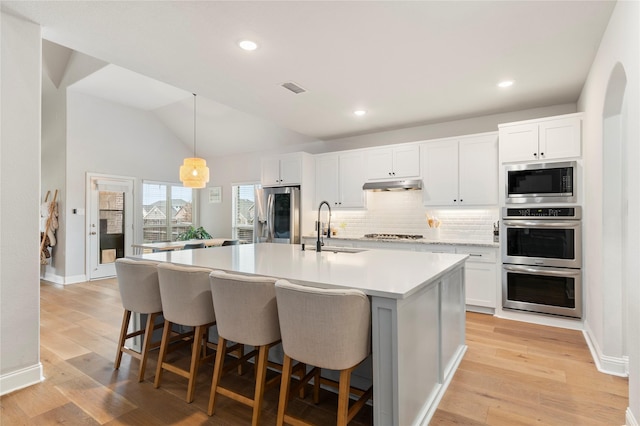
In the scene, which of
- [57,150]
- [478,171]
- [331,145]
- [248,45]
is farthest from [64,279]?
[478,171]

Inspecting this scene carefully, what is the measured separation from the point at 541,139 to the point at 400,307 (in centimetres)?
338

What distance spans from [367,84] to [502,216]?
232 cm

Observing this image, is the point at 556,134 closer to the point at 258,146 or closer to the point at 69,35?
the point at 69,35

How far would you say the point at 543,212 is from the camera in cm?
379

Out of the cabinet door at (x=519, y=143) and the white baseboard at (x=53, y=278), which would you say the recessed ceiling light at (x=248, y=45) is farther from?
the white baseboard at (x=53, y=278)

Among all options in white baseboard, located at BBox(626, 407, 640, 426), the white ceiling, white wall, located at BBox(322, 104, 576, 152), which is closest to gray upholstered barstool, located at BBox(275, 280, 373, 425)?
white baseboard, located at BBox(626, 407, 640, 426)

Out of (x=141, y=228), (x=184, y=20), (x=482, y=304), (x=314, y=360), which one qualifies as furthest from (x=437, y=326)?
(x=141, y=228)

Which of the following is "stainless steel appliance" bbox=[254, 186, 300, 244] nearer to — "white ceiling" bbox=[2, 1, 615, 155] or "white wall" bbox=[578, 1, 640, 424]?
"white ceiling" bbox=[2, 1, 615, 155]

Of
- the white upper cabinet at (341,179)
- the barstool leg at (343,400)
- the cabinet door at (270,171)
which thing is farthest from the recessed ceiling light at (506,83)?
the cabinet door at (270,171)

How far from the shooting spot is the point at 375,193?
558cm

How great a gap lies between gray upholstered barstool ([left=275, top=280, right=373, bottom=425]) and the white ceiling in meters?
1.93

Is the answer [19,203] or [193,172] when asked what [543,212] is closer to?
[193,172]

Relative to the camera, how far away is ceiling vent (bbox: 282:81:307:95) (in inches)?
142

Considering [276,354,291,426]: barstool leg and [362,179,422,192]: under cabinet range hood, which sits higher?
[362,179,422,192]: under cabinet range hood
